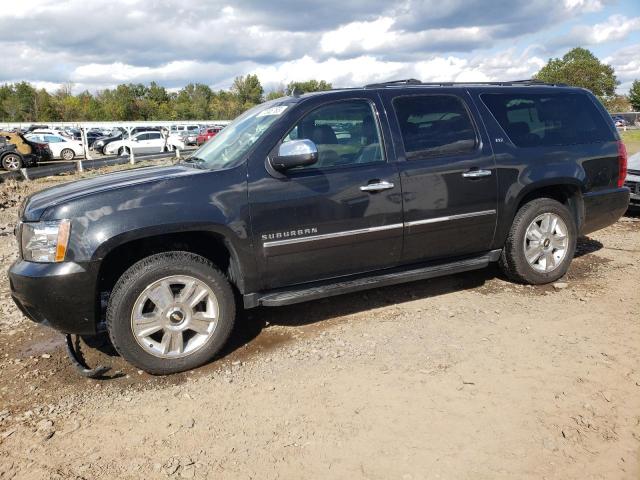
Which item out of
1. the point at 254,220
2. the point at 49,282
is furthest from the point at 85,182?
the point at 254,220

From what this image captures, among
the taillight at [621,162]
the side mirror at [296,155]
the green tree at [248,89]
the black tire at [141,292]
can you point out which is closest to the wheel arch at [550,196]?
the taillight at [621,162]

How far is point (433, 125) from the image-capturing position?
4484 millimetres

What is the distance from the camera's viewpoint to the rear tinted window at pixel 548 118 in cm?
485

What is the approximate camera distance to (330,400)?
325 centimetres

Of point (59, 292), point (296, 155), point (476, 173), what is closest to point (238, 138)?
point (296, 155)

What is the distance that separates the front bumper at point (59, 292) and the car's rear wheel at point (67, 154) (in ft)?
84.4

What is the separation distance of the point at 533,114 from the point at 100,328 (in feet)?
13.7

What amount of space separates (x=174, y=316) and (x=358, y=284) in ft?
4.64

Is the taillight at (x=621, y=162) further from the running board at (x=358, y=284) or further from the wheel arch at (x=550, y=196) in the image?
the running board at (x=358, y=284)

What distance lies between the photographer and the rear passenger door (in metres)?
4.29

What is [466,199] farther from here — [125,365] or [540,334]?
[125,365]

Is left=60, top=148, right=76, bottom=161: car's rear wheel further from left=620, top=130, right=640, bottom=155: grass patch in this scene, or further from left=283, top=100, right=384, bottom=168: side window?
left=283, top=100, right=384, bottom=168: side window

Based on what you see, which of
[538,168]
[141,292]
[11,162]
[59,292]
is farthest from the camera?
[11,162]

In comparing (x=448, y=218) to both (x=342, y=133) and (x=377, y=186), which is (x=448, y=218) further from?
(x=342, y=133)
